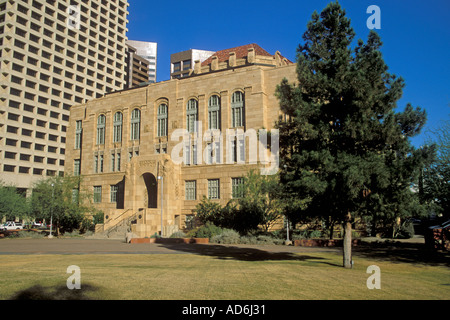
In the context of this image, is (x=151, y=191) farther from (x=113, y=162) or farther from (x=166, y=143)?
(x=113, y=162)

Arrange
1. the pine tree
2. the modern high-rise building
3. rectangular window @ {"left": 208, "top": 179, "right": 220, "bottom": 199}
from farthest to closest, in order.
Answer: the modern high-rise building → rectangular window @ {"left": 208, "top": 179, "right": 220, "bottom": 199} → the pine tree

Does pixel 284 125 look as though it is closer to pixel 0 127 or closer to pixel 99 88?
pixel 0 127

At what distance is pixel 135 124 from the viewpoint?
49281 millimetres

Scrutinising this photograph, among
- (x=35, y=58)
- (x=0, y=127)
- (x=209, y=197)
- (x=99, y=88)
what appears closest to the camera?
(x=209, y=197)

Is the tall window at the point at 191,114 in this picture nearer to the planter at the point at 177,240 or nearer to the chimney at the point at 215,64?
the chimney at the point at 215,64

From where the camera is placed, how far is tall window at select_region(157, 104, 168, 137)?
4694cm

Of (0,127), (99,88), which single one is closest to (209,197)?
(0,127)

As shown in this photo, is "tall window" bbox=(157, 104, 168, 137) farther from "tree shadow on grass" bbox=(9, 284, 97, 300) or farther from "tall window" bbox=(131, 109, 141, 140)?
"tree shadow on grass" bbox=(9, 284, 97, 300)

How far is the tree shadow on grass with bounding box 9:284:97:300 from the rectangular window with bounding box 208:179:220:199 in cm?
3227

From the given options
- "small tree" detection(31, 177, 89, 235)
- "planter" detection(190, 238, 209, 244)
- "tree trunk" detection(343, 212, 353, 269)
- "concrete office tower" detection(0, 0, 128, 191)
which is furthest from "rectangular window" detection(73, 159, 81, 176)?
"tree trunk" detection(343, 212, 353, 269)
